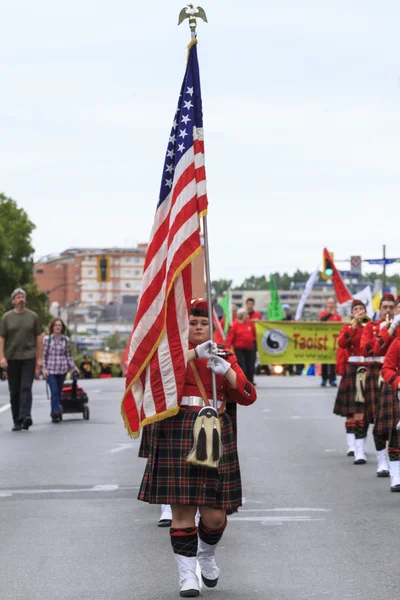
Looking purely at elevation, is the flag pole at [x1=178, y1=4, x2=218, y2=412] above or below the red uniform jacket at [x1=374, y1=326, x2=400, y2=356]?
above

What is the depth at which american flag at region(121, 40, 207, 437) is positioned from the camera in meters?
7.91

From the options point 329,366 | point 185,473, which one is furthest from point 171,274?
point 329,366

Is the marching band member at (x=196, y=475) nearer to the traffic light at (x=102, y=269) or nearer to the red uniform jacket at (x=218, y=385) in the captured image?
the red uniform jacket at (x=218, y=385)

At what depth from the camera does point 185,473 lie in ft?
25.4

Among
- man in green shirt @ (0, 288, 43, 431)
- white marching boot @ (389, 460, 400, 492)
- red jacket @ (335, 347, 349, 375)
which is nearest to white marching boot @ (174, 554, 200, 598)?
white marching boot @ (389, 460, 400, 492)

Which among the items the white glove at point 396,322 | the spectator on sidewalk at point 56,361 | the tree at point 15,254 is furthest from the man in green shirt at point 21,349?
the tree at point 15,254

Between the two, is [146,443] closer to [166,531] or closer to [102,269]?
[166,531]

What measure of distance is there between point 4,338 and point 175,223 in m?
11.5

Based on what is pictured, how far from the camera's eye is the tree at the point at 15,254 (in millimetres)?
65062

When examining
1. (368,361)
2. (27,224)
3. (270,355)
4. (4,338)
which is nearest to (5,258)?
(27,224)

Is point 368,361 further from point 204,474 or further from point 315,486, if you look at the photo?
point 204,474

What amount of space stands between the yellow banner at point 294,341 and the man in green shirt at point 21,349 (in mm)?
14773

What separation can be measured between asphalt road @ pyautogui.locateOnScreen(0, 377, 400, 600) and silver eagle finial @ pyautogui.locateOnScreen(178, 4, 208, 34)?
3.24 metres

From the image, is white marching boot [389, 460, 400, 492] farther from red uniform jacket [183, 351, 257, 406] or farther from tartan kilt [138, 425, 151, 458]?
red uniform jacket [183, 351, 257, 406]
